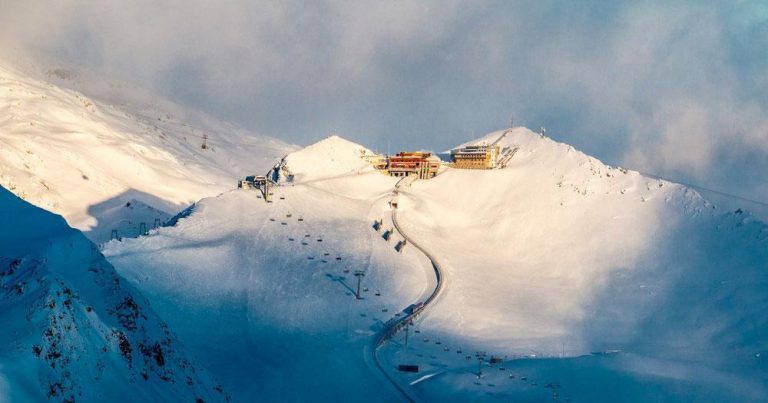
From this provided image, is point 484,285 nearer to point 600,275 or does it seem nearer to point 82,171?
point 600,275

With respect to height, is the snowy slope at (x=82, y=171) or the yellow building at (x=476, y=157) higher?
the yellow building at (x=476, y=157)

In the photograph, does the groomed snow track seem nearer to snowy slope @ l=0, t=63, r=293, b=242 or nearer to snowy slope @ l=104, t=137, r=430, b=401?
snowy slope @ l=104, t=137, r=430, b=401

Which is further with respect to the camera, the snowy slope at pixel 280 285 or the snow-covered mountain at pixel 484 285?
the snow-covered mountain at pixel 484 285

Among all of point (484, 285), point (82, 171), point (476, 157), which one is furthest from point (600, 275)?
point (82, 171)

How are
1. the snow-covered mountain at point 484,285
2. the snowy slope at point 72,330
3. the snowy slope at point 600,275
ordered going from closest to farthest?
the snowy slope at point 72,330 → the snow-covered mountain at point 484,285 → the snowy slope at point 600,275

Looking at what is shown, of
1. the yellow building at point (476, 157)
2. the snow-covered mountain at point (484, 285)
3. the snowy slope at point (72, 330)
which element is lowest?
the snowy slope at point (72, 330)

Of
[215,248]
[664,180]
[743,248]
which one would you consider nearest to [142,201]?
[215,248]

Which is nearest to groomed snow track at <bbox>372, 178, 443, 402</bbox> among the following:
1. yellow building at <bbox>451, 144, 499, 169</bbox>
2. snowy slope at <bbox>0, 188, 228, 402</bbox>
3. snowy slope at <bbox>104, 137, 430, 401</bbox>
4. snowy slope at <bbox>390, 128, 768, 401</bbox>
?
snowy slope at <bbox>104, 137, 430, 401</bbox>

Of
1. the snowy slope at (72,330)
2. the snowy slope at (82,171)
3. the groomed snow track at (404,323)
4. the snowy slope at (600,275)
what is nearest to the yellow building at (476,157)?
the snowy slope at (600,275)

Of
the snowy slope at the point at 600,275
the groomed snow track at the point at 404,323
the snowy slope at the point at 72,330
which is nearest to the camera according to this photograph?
the snowy slope at the point at 72,330

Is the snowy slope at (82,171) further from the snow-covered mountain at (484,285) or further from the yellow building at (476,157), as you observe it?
the yellow building at (476,157)
